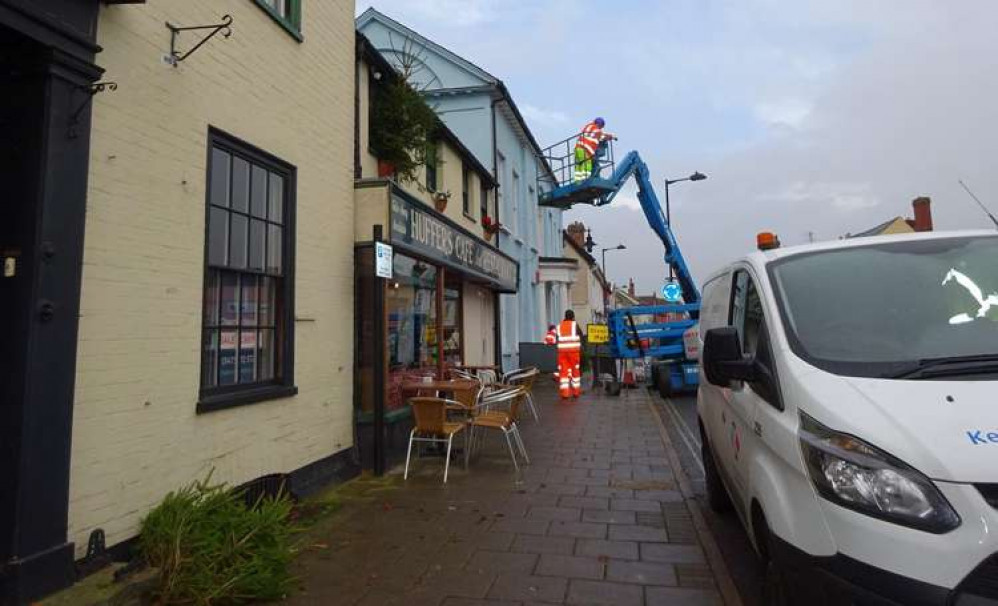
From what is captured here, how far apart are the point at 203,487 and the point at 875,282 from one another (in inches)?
166

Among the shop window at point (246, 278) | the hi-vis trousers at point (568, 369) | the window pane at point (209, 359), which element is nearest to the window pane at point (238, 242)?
the shop window at point (246, 278)

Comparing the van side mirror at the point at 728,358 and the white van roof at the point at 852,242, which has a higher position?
the white van roof at the point at 852,242

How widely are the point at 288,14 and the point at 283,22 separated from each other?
1.34ft

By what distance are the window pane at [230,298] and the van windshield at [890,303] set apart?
3927 millimetres

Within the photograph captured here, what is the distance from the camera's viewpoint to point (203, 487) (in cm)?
412

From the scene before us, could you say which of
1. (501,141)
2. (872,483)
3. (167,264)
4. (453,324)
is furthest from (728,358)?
(501,141)

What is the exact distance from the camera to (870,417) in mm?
2277

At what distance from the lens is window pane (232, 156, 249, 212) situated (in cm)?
499

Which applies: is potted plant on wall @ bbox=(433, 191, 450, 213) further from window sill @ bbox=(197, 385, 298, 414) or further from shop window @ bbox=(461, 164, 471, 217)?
window sill @ bbox=(197, 385, 298, 414)

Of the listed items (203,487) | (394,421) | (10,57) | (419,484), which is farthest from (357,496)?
(10,57)

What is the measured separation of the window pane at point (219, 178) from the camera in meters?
4.73

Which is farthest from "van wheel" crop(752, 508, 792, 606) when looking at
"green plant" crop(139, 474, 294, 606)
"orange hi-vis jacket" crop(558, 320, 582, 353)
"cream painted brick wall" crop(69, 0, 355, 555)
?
"orange hi-vis jacket" crop(558, 320, 582, 353)

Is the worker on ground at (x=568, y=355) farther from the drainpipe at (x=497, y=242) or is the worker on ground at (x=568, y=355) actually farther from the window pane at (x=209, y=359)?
the window pane at (x=209, y=359)

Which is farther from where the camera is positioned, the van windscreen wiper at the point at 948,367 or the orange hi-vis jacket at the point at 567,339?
the orange hi-vis jacket at the point at 567,339
